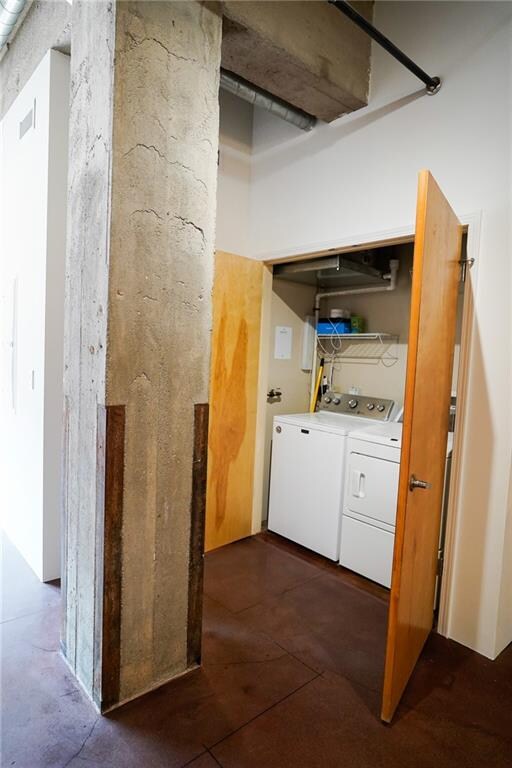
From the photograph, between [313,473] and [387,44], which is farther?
[313,473]

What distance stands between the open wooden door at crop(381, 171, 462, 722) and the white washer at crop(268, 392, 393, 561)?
85 centimetres

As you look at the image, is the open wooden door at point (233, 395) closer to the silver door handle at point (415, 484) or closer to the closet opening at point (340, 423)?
the closet opening at point (340, 423)

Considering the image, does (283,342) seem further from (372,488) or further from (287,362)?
(372,488)

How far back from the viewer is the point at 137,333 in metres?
1.63

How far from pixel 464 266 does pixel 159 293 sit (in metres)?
1.56

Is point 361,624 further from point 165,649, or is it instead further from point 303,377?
point 303,377

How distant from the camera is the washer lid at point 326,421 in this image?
3.00 metres

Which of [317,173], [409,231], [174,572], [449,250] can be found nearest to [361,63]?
[317,173]

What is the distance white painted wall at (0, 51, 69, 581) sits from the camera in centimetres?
246

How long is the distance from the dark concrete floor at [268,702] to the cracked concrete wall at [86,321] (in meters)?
0.20

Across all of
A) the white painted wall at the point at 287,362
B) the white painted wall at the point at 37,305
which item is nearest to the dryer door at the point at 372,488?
the white painted wall at the point at 287,362

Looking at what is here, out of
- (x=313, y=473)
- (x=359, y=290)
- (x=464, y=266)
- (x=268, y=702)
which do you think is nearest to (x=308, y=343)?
(x=359, y=290)

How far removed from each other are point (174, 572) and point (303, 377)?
2.31 meters

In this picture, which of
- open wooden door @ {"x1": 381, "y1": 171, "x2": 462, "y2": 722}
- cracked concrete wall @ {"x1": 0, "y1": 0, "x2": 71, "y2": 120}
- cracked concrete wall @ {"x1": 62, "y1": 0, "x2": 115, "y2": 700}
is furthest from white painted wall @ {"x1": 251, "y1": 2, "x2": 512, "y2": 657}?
cracked concrete wall @ {"x1": 0, "y1": 0, "x2": 71, "y2": 120}
